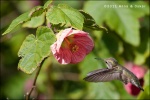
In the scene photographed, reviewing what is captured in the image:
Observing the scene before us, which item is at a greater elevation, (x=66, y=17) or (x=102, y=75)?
(x=66, y=17)

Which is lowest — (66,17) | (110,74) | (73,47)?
(110,74)

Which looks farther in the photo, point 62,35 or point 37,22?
point 37,22

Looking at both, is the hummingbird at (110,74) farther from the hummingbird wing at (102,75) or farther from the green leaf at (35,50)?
the green leaf at (35,50)

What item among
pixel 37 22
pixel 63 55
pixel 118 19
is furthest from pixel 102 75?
pixel 118 19

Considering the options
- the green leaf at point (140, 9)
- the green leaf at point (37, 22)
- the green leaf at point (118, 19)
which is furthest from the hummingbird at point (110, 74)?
the green leaf at point (140, 9)

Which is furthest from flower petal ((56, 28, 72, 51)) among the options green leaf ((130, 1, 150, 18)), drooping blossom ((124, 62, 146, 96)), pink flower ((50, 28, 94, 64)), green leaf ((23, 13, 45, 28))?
green leaf ((130, 1, 150, 18))

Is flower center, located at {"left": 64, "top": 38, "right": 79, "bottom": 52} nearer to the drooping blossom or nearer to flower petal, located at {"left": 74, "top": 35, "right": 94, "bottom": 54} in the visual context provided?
flower petal, located at {"left": 74, "top": 35, "right": 94, "bottom": 54}

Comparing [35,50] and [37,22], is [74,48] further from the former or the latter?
[37,22]
